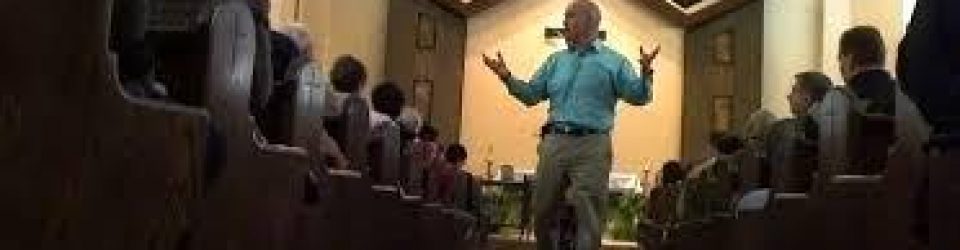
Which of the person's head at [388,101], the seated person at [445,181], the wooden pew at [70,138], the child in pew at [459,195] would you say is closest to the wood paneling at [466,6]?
the child in pew at [459,195]

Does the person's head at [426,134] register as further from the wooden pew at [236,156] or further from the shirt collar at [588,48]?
the wooden pew at [236,156]

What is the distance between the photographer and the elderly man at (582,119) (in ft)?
20.3

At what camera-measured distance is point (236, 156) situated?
9.36ft

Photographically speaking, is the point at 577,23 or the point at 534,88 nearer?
the point at 577,23

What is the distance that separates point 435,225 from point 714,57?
33.0 ft

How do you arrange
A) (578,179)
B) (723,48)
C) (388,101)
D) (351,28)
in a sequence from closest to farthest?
(578,179) → (388,101) → (351,28) → (723,48)

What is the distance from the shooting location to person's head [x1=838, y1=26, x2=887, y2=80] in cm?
505

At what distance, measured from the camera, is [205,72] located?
2666 millimetres

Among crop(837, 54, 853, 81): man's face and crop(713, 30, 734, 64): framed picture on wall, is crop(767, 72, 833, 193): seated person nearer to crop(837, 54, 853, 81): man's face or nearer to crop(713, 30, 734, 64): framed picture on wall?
crop(837, 54, 853, 81): man's face

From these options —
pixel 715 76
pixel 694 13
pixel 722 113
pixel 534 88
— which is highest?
pixel 694 13

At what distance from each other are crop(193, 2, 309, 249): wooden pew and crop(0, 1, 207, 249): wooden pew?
657mm

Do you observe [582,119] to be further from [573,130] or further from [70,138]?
[70,138]

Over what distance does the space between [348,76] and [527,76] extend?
34.7 ft

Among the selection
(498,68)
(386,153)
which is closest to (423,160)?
(498,68)
